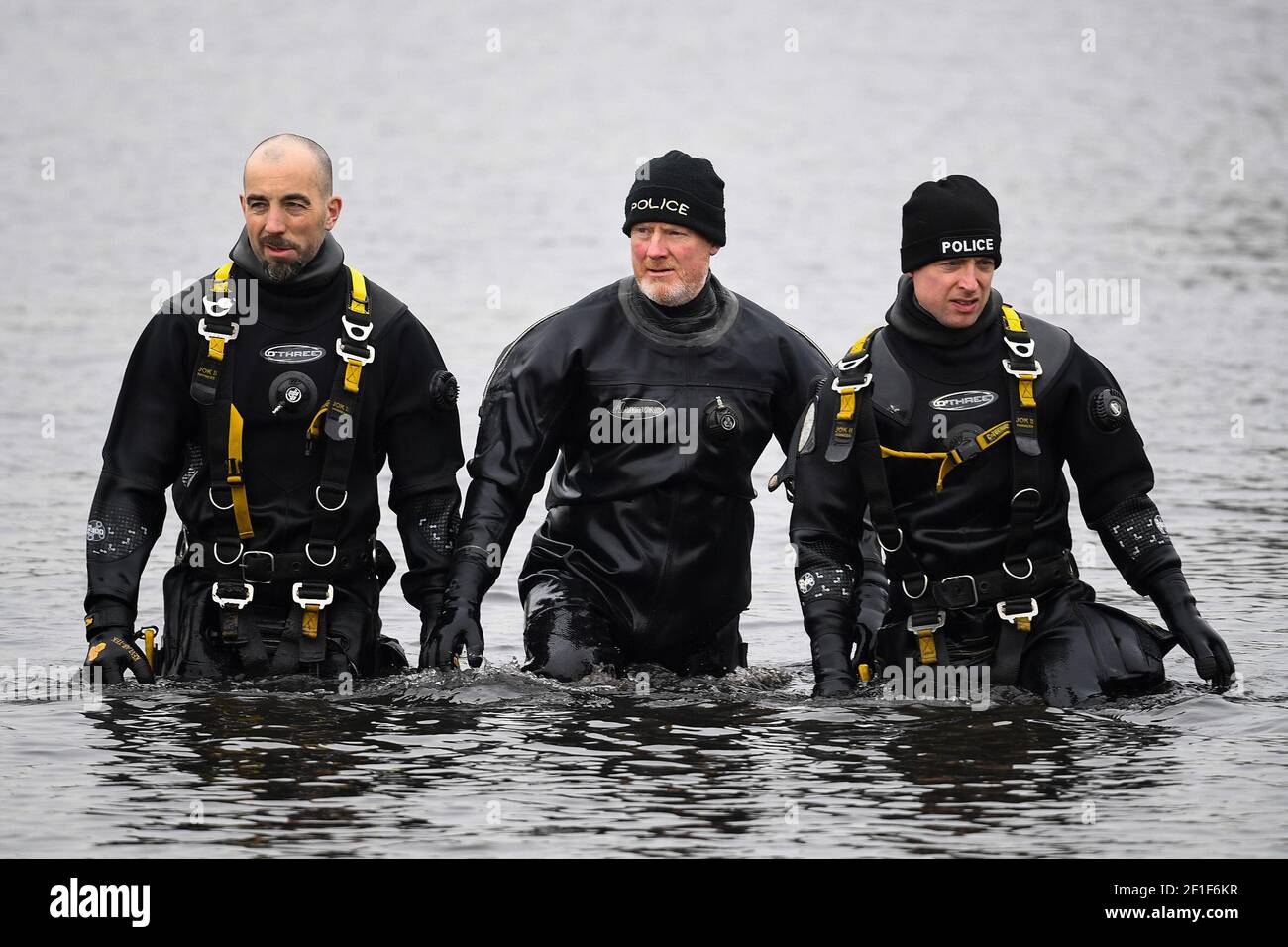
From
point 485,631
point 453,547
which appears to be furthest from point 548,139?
point 453,547

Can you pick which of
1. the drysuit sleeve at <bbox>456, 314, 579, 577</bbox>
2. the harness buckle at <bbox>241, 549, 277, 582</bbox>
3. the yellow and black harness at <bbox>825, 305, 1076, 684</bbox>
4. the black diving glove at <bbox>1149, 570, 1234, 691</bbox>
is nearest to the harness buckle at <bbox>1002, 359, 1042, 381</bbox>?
the yellow and black harness at <bbox>825, 305, 1076, 684</bbox>

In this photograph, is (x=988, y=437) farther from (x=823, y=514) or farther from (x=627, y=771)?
(x=627, y=771)

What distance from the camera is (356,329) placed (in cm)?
831

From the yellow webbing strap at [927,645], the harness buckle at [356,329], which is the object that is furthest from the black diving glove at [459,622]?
the yellow webbing strap at [927,645]

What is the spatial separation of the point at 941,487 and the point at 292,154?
2555 mm

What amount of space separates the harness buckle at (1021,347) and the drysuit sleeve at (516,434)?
163 cm

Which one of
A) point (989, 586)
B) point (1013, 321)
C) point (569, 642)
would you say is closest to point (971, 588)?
point (989, 586)

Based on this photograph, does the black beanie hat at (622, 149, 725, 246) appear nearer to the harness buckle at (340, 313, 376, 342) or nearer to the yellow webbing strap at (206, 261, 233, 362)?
the harness buckle at (340, 313, 376, 342)

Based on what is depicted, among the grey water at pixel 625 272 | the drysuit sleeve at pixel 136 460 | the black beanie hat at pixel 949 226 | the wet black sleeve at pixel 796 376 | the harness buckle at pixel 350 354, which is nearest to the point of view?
the grey water at pixel 625 272

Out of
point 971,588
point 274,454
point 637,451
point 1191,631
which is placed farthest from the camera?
point 637,451

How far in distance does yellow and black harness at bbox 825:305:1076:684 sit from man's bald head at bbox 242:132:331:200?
1.94 meters

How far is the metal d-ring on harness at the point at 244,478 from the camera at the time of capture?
8188mm

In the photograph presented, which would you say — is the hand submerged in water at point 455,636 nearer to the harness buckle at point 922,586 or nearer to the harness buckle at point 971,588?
the harness buckle at point 922,586

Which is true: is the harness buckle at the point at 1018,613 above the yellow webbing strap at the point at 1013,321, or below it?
below
